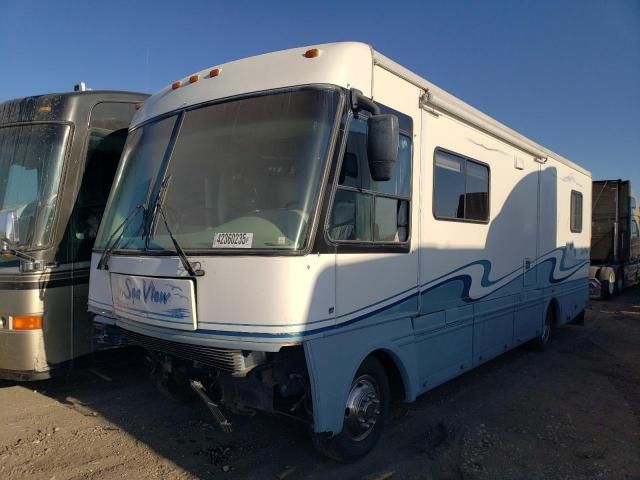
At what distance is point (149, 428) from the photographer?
4496 mm

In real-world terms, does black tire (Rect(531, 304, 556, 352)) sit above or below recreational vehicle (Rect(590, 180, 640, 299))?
A: below

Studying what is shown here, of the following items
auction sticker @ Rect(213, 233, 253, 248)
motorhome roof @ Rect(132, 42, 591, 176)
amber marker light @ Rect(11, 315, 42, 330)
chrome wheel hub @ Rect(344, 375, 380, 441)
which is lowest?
chrome wheel hub @ Rect(344, 375, 380, 441)

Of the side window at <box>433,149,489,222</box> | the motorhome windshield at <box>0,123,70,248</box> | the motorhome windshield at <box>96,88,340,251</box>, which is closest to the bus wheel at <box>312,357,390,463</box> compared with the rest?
the motorhome windshield at <box>96,88,340,251</box>

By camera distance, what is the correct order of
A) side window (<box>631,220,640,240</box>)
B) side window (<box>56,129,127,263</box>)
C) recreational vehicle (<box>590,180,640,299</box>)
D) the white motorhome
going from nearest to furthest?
1. the white motorhome
2. side window (<box>56,129,127,263</box>)
3. recreational vehicle (<box>590,180,640,299</box>)
4. side window (<box>631,220,640,240</box>)

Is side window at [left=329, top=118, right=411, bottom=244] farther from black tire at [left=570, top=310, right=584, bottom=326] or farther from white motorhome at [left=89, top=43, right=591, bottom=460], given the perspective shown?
black tire at [left=570, top=310, right=584, bottom=326]

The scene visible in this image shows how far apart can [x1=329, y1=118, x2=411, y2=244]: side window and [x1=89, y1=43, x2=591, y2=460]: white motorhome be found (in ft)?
0.05

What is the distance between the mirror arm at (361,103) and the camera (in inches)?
140

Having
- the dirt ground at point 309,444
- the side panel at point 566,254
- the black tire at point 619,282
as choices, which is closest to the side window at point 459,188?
the dirt ground at point 309,444

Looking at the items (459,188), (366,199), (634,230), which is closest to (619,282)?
(634,230)

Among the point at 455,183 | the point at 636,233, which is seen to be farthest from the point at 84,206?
the point at 636,233

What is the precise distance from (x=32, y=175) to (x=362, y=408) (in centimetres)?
384

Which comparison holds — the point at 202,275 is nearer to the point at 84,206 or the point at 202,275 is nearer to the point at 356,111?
the point at 356,111

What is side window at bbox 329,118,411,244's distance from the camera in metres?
3.56

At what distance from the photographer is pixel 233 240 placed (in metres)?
3.38
